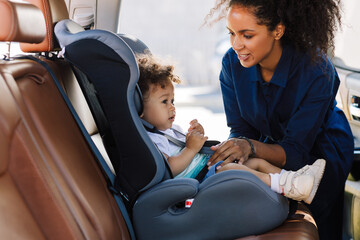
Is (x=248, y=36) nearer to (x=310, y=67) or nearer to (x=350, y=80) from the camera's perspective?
(x=310, y=67)

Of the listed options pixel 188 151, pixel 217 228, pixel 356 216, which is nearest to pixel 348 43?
pixel 356 216

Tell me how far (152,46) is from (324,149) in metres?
6.12

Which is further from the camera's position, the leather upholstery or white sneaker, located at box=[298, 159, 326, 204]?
white sneaker, located at box=[298, 159, 326, 204]

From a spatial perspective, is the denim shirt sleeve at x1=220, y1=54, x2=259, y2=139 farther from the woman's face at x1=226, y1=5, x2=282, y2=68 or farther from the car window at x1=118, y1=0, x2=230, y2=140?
the car window at x1=118, y1=0, x2=230, y2=140

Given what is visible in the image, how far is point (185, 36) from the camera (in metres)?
8.06

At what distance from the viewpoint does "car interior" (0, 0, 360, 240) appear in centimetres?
133

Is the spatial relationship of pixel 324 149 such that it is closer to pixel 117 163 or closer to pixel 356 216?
pixel 356 216

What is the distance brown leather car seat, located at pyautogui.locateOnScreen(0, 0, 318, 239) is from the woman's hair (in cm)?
75

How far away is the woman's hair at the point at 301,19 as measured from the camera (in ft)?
6.15

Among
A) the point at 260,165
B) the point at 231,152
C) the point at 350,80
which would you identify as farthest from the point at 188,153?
the point at 350,80

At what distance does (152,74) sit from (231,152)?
0.41m

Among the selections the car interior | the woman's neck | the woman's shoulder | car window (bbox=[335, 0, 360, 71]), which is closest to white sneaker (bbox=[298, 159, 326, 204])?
the car interior

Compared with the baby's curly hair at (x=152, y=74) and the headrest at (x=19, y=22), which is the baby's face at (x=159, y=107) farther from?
the headrest at (x=19, y=22)

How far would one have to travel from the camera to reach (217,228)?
151 centimetres
